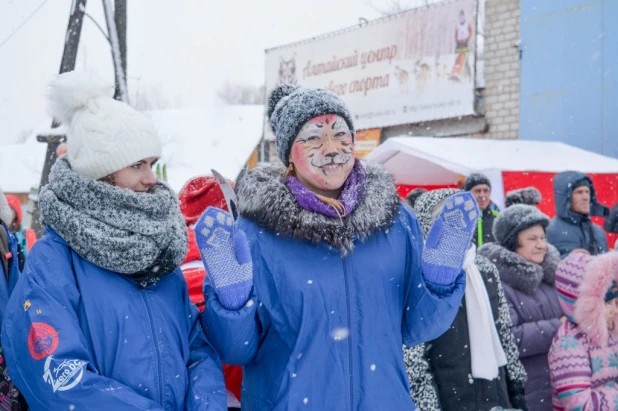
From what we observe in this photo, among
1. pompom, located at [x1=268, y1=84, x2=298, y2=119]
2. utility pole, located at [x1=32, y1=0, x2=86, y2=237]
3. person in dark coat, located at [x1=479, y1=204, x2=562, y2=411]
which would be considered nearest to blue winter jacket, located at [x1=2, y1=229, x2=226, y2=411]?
pompom, located at [x1=268, y1=84, x2=298, y2=119]

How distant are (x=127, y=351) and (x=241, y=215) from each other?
634mm

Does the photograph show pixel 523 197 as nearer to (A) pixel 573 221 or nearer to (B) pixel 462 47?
(A) pixel 573 221

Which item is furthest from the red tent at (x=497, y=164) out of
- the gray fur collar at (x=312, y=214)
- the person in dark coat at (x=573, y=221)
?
the gray fur collar at (x=312, y=214)

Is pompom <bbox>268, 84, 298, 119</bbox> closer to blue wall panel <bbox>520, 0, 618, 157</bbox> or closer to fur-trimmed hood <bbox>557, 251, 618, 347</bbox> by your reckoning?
fur-trimmed hood <bbox>557, 251, 618, 347</bbox>

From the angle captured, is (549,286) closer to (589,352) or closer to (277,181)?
(589,352)

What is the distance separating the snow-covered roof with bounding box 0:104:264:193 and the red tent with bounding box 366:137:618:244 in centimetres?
1176

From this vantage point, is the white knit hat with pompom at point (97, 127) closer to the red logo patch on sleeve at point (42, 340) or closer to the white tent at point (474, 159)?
the red logo patch on sleeve at point (42, 340)

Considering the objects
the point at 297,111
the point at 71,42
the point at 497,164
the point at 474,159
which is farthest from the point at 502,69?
the point at 297,111

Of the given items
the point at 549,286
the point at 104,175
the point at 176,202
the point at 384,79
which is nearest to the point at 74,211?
the point at 104,175

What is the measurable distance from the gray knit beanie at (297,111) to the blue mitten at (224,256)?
0.51 m

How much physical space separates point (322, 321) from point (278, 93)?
0.94m

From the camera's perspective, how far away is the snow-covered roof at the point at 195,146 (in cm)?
2384

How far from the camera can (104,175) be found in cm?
204

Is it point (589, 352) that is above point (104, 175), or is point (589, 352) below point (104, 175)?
below
